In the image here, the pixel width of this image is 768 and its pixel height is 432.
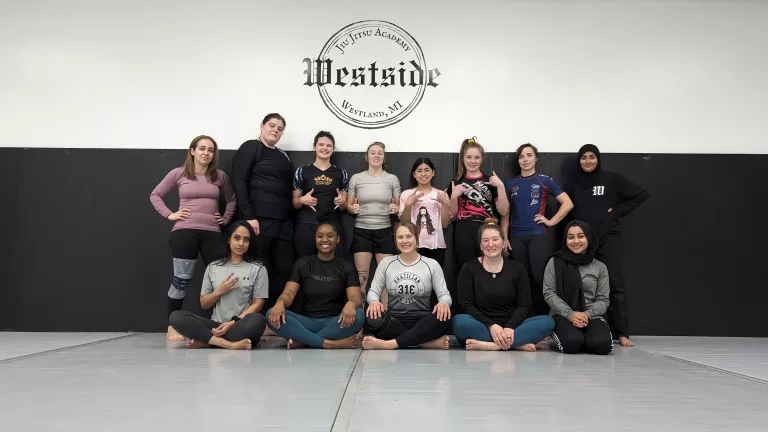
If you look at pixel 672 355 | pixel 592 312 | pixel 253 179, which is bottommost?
pixel 672 355

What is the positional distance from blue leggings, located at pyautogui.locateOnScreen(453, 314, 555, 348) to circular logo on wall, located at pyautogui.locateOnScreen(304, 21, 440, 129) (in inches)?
83.1

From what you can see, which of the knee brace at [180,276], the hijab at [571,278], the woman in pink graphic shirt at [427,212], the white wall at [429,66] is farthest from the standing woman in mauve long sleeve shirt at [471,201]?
the knee brace at [180,276]

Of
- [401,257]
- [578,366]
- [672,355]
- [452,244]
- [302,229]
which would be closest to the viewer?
[578,366]

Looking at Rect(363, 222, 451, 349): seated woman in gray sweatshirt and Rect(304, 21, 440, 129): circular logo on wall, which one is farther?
Rect(304, 21, 440, 129): circular logo on wall

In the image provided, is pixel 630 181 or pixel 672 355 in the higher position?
pixel 630 181

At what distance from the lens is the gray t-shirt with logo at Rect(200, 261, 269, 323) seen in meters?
4.08

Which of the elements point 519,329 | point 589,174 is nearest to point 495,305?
point 519,329

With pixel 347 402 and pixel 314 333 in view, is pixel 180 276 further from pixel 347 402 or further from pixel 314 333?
pixel 347 402

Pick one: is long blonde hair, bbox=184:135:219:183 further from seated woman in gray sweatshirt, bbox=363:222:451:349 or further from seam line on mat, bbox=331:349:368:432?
seam line on mat, bbox=331:349:368:432

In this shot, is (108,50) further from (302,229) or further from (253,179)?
(302,229)

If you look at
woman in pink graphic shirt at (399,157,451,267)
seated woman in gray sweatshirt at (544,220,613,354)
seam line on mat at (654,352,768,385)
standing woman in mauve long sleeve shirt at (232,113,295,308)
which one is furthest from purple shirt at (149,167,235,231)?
seam line on mat at (654,352,768,385)

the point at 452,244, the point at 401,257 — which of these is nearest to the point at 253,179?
the point at 401,257

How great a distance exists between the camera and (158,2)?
5.30 m

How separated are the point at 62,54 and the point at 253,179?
2.26m
